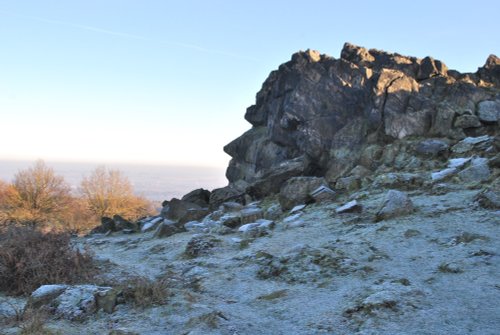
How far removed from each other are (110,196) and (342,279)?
4205 cm

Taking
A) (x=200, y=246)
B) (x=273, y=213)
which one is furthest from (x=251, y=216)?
(x=200, y=246)

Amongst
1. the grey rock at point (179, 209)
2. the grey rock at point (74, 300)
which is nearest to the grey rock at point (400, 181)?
the grey rock at point (179, 209)

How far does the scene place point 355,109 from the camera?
81.0 feet

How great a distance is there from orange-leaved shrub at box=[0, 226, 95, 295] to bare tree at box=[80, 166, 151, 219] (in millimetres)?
35799

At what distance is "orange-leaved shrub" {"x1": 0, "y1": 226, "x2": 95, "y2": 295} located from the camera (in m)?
8.63

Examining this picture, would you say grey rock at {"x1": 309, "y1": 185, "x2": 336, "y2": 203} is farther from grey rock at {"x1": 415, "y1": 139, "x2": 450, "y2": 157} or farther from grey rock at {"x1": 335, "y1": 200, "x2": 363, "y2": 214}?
grey rock at {"x1": 415, "y1": 139, "x2": 450, "y2": 157}

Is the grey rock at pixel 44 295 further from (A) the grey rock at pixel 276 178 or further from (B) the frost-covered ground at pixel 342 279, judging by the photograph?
(A) the grey rock at pixel 276 178

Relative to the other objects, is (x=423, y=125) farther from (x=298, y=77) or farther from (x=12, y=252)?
(x=12, y=252)

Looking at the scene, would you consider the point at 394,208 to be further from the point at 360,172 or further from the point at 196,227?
the point at 196,227

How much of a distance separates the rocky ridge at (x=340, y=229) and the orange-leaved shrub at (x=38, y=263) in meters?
0.67

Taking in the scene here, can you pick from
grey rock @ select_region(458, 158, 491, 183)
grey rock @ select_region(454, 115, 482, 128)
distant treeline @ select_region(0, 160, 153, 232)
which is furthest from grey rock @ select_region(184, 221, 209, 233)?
distant treeline @ select_region(0, 160, 153, 232)

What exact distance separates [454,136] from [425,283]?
1447cm

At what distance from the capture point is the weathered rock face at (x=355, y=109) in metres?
21.5

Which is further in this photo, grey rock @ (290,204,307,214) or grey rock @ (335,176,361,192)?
grey rock @ (335,176,361,192)
